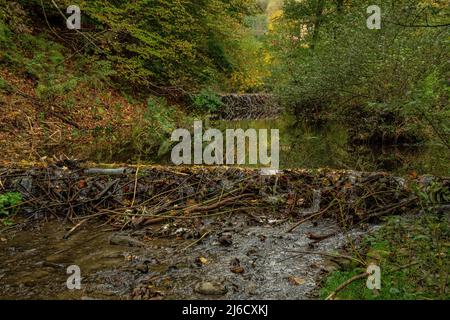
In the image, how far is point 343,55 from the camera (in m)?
12.0

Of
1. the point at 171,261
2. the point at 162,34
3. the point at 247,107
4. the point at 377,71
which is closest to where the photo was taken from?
the point at 171,261

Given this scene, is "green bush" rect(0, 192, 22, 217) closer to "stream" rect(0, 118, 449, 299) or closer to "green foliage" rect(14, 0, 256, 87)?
"stream" rect(0, 118, 449, 299)

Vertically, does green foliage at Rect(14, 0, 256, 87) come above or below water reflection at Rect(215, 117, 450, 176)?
above

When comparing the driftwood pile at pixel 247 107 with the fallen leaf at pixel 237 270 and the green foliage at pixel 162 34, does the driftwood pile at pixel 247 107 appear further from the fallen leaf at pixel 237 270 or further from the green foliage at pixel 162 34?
the fallen leaf at pixel 237 270

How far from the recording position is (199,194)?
6.45 metres

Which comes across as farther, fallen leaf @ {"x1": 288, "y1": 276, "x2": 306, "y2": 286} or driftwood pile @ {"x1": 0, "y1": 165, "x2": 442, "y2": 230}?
driftwood pile @ {"x1": 0, "y1": 165, "x2": 442, "y2": 230}

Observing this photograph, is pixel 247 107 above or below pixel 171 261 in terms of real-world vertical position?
above

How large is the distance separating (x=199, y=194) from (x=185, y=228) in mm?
1039

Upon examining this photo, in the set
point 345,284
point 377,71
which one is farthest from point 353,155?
point 345,284

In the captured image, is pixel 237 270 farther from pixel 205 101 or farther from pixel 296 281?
pixel 205 101

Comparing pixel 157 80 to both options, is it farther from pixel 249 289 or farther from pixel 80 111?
pixel 249 289

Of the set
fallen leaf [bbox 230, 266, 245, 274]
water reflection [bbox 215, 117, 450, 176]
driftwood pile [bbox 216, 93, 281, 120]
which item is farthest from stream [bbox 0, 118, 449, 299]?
driftwood pile [bbox 216, 93, 281, 120]

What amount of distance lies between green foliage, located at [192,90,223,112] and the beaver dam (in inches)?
429

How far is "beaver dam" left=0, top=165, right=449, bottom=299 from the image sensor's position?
13.0 ft
